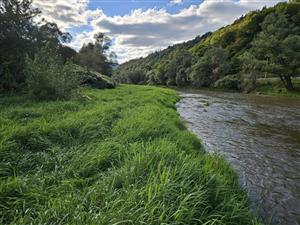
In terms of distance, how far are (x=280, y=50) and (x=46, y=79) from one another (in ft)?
103

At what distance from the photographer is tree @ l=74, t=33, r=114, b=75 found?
45484mm

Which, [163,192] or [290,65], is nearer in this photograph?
[163,192]

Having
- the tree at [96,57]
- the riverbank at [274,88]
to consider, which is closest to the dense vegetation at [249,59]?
the riverbank at [274,88]

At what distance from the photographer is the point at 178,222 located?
3082 millimetres

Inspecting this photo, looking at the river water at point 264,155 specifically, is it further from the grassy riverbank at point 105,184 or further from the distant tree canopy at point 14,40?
the distant tree canopy at point 14,40

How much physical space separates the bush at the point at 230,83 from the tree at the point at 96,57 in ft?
76.8

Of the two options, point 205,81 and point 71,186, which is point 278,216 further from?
point 205,81

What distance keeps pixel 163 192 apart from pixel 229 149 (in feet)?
18.2

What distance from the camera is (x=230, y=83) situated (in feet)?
140

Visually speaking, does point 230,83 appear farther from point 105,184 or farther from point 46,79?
point 105,184

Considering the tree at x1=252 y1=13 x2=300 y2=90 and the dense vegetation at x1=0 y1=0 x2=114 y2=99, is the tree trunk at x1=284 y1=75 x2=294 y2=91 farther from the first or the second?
the dense vegetation at x1=0 y1=0 x2=114 y2=99

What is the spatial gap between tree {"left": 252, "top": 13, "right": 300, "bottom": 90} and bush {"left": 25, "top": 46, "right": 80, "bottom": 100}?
28624mm

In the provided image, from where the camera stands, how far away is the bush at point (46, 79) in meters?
12.7

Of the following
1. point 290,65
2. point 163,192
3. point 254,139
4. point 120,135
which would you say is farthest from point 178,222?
point 290,65
